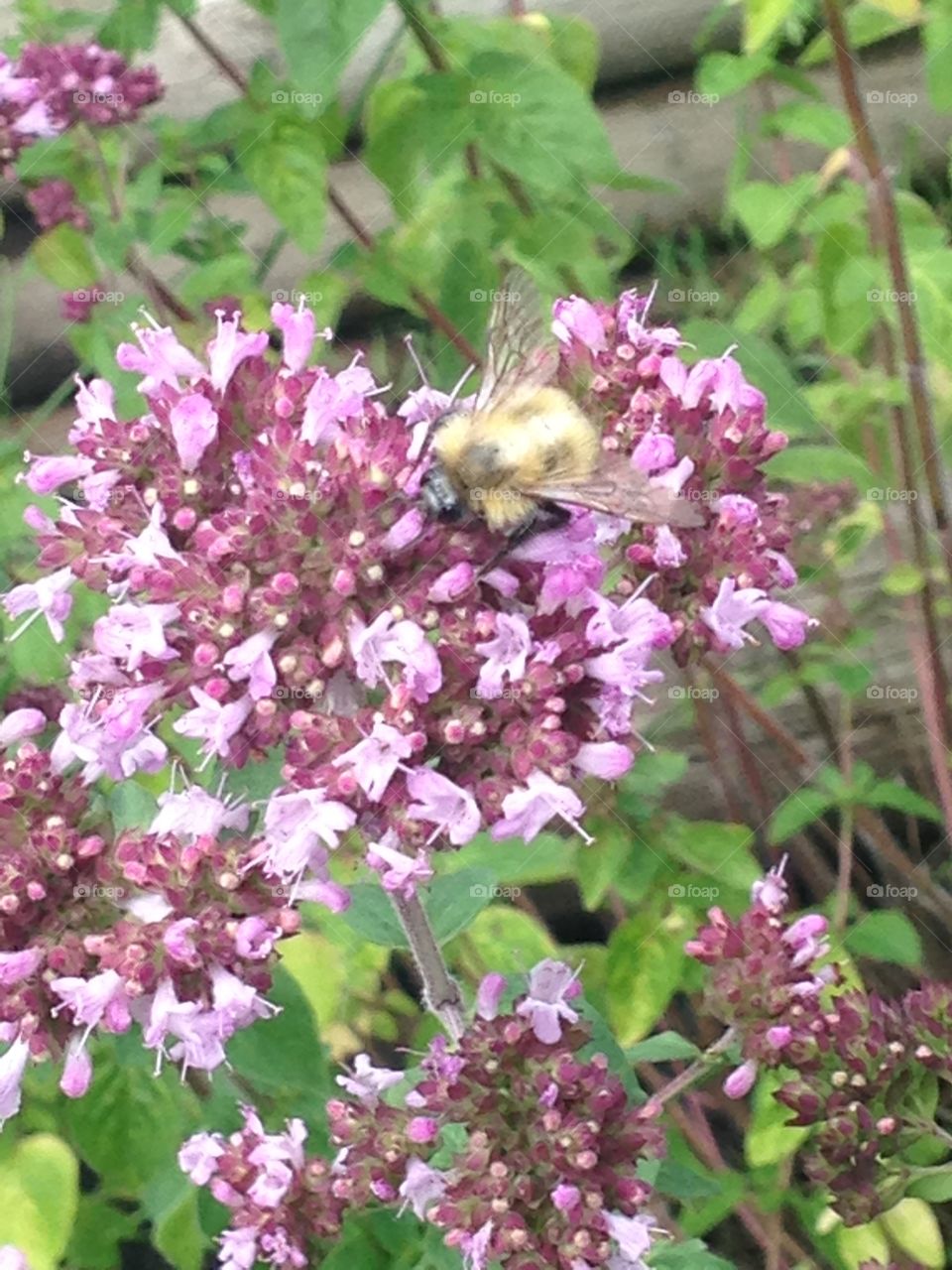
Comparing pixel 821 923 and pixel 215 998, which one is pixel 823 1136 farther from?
pixel 215 998

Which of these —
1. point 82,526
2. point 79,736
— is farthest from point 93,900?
point 82,526

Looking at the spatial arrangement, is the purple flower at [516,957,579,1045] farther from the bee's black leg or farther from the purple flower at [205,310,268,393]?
the purple flower at [205,310,268,393]

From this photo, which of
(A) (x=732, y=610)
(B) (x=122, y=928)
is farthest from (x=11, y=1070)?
(A) (x=732, y=610)

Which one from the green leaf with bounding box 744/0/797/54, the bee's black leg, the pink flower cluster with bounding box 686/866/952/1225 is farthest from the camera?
the green leaf with bounding box 744/0/797/54

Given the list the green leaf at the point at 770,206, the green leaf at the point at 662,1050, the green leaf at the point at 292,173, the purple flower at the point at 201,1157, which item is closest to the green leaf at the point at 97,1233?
the purple flower at the point at 201,1157

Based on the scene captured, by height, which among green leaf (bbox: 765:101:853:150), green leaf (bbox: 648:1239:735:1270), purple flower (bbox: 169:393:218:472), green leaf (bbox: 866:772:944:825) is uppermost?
purple flower (bbox: 169:393:218:472)

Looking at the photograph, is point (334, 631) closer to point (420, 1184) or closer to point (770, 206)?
point (420, 1184)

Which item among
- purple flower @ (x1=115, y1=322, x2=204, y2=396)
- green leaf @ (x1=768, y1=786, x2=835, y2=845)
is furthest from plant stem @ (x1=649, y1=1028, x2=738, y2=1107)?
purple flower @ (x1=115, y1=322, x2=204, y2=396)
